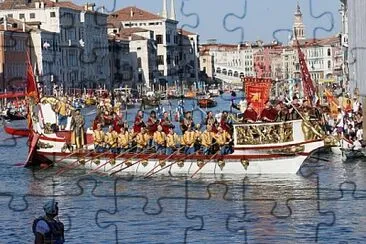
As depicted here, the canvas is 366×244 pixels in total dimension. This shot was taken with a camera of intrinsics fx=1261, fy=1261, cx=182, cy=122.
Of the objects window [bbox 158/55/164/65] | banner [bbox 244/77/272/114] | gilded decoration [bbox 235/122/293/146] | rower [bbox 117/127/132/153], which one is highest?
banner [bbox 244/77/272/114]

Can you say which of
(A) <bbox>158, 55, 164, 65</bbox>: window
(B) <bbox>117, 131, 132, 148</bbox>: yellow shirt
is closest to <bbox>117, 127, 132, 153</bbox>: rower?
(B) <bbox>117, 131, 132, 148</bbox>: yellow shirt

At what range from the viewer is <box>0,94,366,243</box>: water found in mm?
17859

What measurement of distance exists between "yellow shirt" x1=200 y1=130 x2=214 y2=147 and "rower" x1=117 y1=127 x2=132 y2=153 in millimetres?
1942

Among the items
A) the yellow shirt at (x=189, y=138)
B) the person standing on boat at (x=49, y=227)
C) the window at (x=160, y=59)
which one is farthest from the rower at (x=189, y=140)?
the window at (x=160, y=59)

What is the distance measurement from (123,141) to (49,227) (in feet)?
48.1

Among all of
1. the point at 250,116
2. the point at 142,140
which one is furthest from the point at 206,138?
the point at 142,140

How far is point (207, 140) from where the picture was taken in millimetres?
25328

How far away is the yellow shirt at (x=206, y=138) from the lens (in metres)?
25.3

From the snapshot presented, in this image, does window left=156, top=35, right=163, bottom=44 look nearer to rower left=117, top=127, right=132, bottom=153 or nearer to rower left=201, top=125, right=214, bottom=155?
rower left=117, top=127, right=132, bottom=153

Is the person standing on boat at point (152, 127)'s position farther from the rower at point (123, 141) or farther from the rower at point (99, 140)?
the rower at point (99, 140)

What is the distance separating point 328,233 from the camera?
58.0 feet

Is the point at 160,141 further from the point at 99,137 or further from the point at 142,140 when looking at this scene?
the point at 99,137

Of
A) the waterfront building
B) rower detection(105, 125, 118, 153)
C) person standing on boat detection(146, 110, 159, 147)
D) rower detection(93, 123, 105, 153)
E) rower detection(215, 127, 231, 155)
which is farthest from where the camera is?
the waterfront building

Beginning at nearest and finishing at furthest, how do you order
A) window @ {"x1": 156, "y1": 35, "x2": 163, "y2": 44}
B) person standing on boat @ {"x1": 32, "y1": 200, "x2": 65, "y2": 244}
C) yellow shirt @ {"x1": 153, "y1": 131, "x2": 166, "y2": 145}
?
person standing on boat @ {"x1": 32, "y1": 200, "x2": 65, "y2": 244}
yellow shirt @ {"x1": 153, "y1": 131, "x2": 166, "y2": 145}
window @ {"x1": 156, "y1": 35, "x2": 163, "y2": 44}
